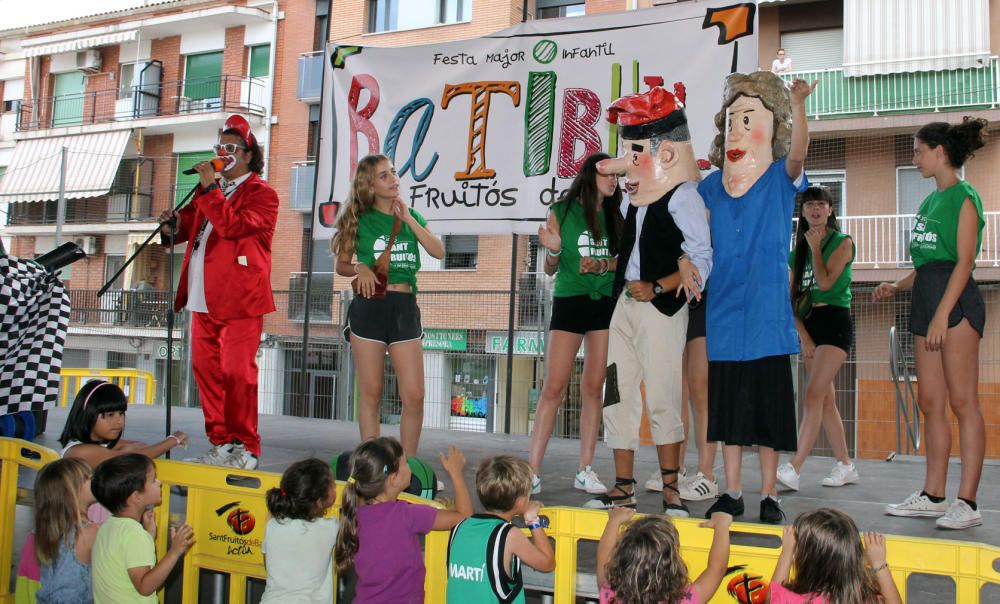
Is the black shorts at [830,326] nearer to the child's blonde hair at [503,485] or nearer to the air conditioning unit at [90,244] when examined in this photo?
the child's blonde hair at [503,485]

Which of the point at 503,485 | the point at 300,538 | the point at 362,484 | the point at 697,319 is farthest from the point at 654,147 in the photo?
the point at 300,538

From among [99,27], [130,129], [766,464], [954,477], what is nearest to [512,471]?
[766,464]

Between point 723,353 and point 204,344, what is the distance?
2.39 metres

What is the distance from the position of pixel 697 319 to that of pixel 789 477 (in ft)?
3.33

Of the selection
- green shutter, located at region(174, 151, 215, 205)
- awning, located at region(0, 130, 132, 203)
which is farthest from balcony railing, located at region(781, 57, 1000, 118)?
awning, located at region(0, 130, 132, 203)

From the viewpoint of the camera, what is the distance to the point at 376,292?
3875 millimetres

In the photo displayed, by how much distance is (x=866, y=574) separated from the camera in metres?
2.01

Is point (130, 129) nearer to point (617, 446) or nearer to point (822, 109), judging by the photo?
point (822, 109)

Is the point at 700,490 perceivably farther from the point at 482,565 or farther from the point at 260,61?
the point at 260,61

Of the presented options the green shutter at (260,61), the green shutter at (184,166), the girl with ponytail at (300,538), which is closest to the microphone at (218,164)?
the girl with ponytail at (300,538)

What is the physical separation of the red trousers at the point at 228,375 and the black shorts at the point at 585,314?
138 centimetres

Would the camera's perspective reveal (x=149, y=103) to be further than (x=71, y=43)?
No

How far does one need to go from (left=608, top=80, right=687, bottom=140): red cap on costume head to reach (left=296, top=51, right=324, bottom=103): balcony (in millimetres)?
16691

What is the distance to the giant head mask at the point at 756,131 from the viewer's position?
3.12 m
